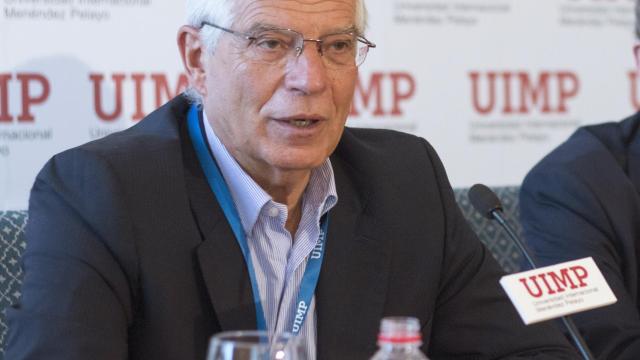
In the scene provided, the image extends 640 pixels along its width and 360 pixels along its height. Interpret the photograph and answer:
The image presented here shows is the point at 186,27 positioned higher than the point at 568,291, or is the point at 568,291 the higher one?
the point at 186,27

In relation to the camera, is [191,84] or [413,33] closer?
[191,84]

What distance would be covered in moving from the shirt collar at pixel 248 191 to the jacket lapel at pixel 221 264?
87 mm

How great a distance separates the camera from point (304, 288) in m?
2.15

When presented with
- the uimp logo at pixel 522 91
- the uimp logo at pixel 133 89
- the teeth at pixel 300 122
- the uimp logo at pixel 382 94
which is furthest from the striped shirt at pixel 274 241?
the uimp logo at pixel 522 91

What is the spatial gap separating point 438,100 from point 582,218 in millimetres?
889

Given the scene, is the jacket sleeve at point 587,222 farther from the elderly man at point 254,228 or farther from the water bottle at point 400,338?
the water bottle at point 400,338

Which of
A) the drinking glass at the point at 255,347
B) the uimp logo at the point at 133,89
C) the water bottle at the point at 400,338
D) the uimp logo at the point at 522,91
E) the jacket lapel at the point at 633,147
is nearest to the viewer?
the drinking glass at the point at 255,347

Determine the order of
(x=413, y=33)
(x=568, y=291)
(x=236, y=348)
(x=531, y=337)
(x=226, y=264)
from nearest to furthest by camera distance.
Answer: (x=236, y=348), (x=568, y=291), (x=226, y=264), (x=531, y=337), (x=413, y=33)

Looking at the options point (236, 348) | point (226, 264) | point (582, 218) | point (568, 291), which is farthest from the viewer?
point (582, 218)

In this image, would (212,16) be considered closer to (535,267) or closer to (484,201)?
(484,201)

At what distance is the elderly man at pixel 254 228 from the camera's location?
1960mm

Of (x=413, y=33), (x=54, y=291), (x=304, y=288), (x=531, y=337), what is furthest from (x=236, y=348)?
(x=413, y=33)

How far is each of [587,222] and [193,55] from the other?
118 cm

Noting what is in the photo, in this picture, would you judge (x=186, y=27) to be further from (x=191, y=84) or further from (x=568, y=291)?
(x=568, y=291)
